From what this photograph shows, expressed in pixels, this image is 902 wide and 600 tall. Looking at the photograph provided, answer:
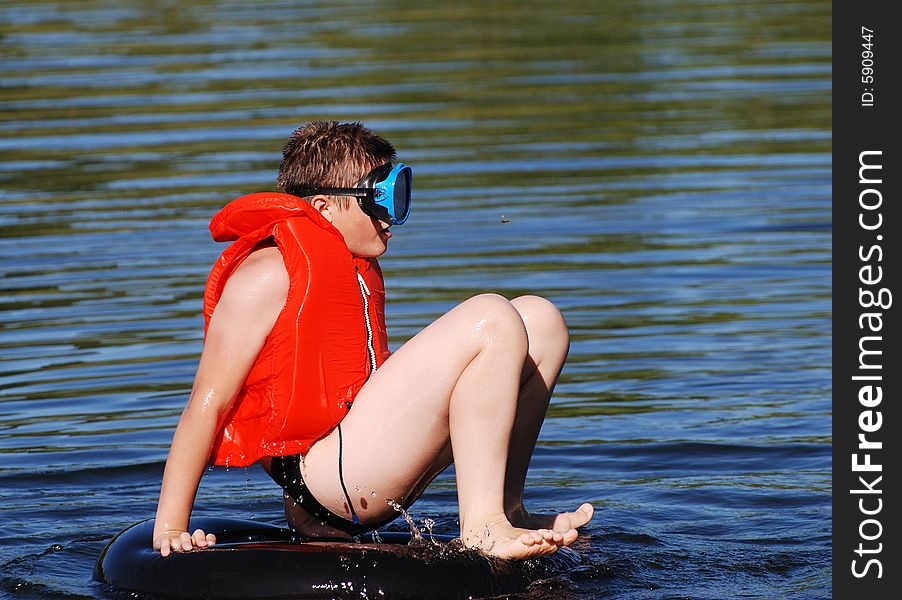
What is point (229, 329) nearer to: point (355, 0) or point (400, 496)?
point (400, 496)

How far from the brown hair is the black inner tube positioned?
119 cm

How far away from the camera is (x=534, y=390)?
500 cm

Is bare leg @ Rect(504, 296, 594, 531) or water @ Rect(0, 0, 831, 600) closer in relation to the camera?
bare leg @ Rect(504, 296, 594, 531)

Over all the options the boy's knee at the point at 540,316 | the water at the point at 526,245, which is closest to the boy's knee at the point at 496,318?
the boy's knee at the point at 540,316

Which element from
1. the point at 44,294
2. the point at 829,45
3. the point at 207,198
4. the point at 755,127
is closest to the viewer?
the point at 44,294

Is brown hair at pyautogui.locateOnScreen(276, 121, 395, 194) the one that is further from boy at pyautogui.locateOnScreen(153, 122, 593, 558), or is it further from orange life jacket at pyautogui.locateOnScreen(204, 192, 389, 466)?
orange life jacket at pyautogui.locateOnScreen(204, 192, 389, 466)

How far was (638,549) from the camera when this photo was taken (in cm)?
523

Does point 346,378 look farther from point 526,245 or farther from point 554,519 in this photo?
point 526,245

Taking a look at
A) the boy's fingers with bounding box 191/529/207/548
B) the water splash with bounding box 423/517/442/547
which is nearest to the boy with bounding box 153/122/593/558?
the boy's fingers with bounding box 191/529/207/548

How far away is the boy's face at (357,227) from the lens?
5.07m

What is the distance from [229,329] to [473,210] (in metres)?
6.06

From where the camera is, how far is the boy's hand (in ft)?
15.3

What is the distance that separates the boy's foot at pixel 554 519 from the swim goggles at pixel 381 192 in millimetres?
1064
